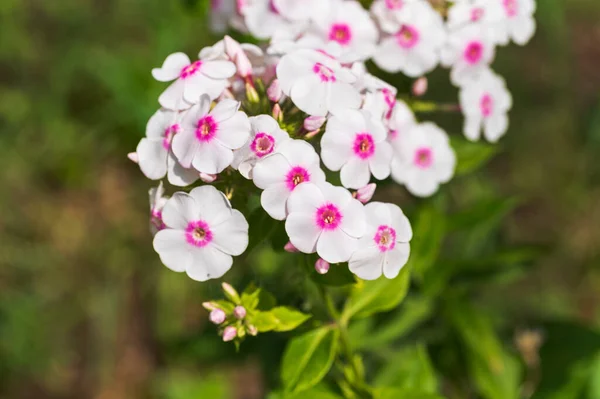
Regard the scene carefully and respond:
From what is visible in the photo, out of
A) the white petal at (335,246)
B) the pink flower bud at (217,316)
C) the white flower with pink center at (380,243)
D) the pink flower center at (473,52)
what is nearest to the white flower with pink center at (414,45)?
the pink flower center at (473,52)

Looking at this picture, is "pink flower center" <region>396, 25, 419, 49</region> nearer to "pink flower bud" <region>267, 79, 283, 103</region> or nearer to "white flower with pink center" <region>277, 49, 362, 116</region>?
"white flower with pink center" <region>277, 49, 362, 116</region>

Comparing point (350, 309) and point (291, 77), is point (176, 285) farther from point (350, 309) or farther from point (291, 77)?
point (291, 77)

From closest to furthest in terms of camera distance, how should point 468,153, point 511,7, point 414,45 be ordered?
1. point 414,45
2. point 511,7
3. point 468,153

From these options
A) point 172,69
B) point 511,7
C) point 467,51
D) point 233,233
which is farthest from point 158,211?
point 511,7

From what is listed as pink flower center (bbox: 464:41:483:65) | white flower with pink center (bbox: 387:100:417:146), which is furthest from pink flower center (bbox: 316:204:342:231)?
pink flower center (bbox: 464:41:483:65)

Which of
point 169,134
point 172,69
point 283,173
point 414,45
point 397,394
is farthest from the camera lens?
point 414,45

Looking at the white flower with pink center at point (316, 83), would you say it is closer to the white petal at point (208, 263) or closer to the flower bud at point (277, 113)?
the flower bud at point (277, 113)

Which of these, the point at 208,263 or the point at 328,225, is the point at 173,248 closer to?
the point at 208,263
